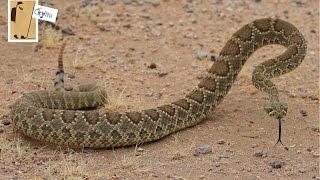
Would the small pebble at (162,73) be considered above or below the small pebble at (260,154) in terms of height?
above

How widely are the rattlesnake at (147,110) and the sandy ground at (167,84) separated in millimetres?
170

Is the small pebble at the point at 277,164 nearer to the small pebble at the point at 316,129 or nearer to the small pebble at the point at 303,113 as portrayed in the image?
the small pebble at the point at 316,129

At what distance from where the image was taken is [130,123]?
9219mm

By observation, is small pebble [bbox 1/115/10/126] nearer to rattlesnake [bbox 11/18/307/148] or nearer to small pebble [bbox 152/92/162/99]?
rattlesnake [bbox 11/18/307/148]

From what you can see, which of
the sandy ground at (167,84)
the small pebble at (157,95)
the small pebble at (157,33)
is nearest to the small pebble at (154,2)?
the sandy ground at (167,84)

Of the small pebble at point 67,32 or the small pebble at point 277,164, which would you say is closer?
the small pebble at point 277,164

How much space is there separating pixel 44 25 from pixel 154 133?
4338 mm

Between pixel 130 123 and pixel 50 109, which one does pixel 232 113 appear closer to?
pixel 130 123

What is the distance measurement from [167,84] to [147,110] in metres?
2.02

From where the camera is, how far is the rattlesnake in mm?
9055

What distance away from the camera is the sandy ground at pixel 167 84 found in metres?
8.67

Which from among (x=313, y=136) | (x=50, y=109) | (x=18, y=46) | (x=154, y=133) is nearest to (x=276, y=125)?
(x=313, y=136)

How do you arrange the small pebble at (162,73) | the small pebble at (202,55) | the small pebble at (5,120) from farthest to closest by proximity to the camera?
1. the small pebble at (202,55)
2. the small pebble at (162,73)
3. the small pebble at (5,120)

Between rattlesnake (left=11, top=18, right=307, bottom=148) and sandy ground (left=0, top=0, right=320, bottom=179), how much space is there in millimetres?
170
